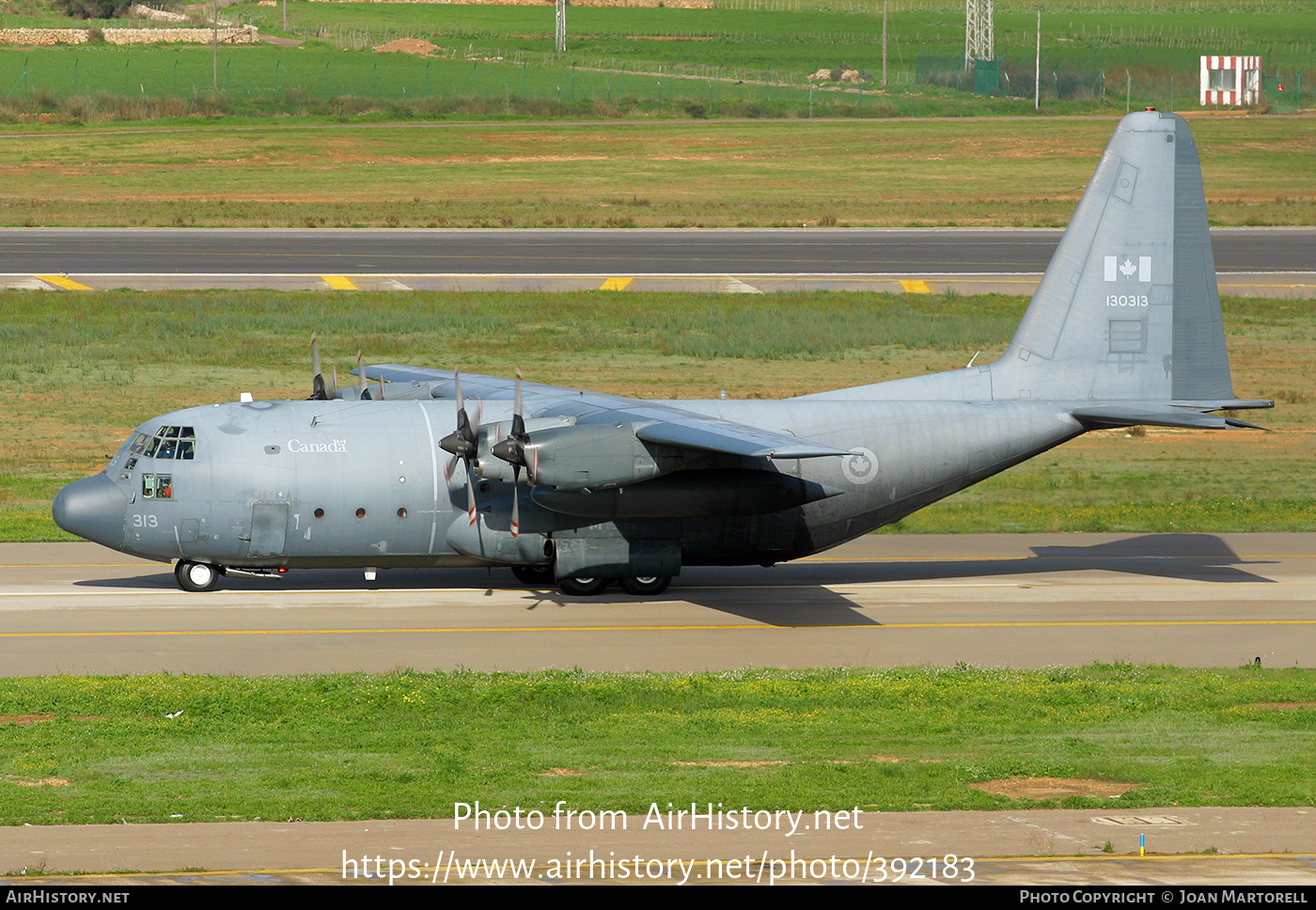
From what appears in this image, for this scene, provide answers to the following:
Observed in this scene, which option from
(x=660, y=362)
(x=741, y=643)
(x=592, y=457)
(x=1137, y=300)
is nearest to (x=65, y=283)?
(x=660, y=362)

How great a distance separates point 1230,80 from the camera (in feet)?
431

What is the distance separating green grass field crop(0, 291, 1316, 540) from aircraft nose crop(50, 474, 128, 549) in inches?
233

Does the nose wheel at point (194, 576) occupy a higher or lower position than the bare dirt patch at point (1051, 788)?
higher

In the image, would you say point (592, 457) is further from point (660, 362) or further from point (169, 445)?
point (660, 362)

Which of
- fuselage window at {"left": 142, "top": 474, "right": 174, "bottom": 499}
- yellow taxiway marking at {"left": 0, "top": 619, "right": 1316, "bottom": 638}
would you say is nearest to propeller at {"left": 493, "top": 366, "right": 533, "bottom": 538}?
yellow taxiway marking at {"left": 0, "top": 619, "right": 1316, "bottom": 638}

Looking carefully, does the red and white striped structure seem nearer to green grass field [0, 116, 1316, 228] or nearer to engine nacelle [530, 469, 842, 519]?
green grass field [0, 116, 1316, 228]

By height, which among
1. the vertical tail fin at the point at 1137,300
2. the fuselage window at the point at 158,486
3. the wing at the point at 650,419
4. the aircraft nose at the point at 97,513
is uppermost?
the vertical tail fin at the point at 1137,300

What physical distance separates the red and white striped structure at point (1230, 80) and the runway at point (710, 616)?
110 metres

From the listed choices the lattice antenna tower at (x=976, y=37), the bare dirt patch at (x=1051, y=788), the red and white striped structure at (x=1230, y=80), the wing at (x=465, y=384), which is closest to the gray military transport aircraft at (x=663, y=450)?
the wing at (x=465, y=384)

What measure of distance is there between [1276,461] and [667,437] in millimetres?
23577

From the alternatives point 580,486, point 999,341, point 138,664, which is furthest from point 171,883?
point 999,341

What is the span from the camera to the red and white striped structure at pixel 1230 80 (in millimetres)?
130000

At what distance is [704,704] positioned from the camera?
66.6 ft

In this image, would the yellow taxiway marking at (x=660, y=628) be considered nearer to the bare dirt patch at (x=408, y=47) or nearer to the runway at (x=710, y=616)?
the runway at (x=710, y=616)
